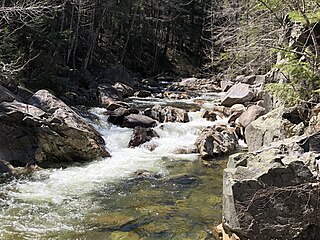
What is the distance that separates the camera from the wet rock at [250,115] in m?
13.5

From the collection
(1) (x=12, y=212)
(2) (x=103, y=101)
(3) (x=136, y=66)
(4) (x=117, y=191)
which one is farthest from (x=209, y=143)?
(3) (x=136, y=66)

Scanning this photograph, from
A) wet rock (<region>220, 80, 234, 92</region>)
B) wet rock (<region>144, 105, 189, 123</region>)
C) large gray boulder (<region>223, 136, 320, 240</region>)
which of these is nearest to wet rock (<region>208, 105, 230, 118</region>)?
wet rock (<region>144, 105, 189, 123</region>)

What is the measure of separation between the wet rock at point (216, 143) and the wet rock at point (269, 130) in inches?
68.9

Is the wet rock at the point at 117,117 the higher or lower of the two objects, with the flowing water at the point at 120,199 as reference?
higher

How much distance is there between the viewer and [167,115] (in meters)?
15.3

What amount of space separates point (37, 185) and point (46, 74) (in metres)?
9.99

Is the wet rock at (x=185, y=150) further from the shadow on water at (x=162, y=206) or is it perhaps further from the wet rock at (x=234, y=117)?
the wet rock at (x=234, y=117)

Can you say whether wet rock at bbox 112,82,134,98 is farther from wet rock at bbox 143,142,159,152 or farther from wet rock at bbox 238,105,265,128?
wet rock at bbox 143,142,159,152

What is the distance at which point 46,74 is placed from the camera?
58.0 ft

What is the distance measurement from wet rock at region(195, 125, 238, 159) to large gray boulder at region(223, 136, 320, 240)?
19.3ft

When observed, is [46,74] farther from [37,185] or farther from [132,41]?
[132,41]

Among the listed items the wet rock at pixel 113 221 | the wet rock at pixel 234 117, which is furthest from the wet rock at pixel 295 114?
the wet rock at pixel 234 117

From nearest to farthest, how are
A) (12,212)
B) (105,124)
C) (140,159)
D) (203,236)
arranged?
(203,236) < (12,212) < (140,159) < (105,124)

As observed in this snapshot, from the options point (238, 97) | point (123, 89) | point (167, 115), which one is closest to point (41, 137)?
point (167, 115)
